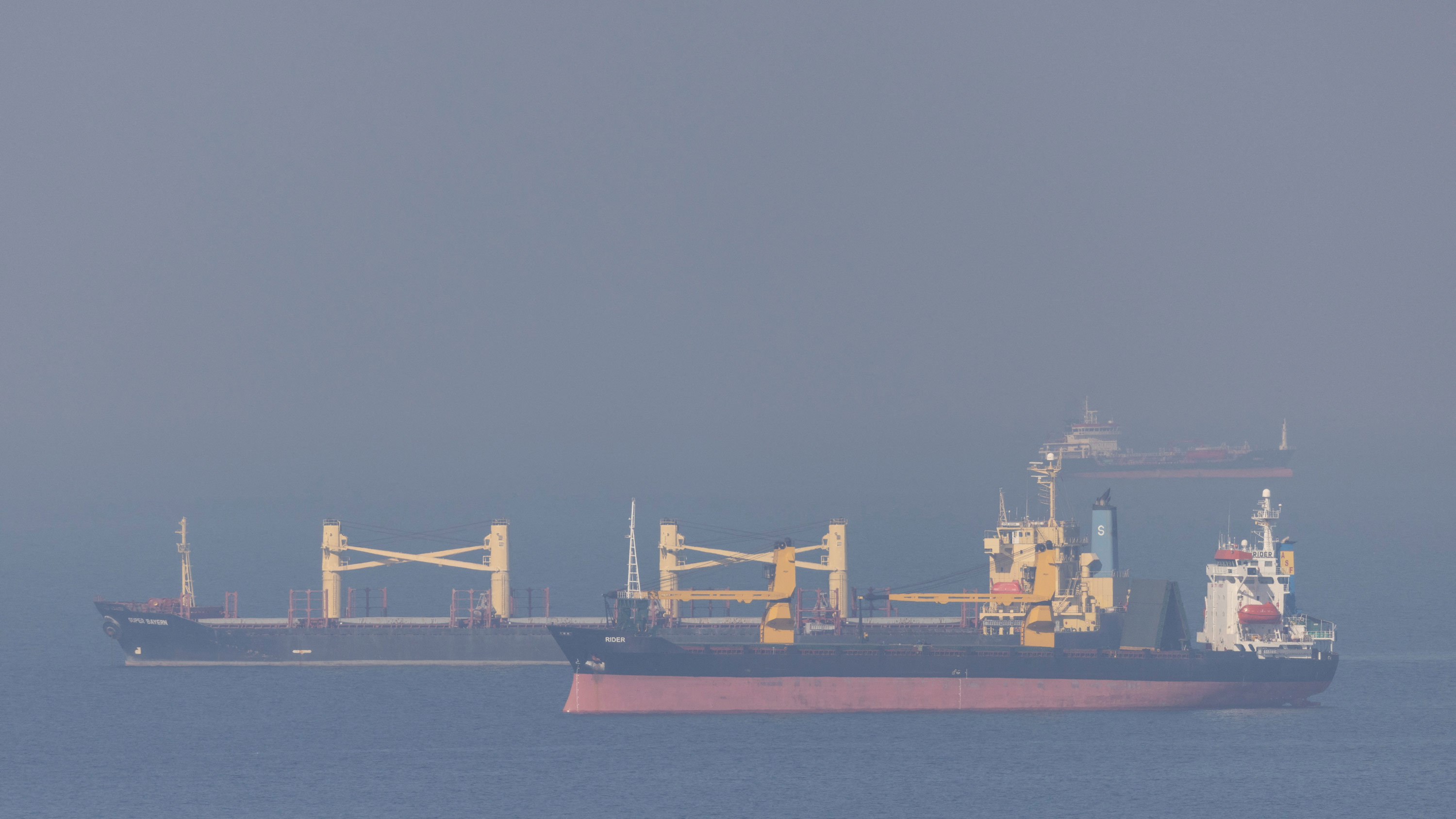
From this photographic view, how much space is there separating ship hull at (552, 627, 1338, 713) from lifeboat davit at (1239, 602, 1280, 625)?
4.74 ft

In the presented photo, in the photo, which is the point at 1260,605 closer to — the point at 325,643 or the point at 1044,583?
the point at 1044,583

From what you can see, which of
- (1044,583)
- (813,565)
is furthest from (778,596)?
(813,565)

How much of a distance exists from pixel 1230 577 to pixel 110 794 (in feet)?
130

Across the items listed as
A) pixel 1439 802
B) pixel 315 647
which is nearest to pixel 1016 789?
pixel 1439 802

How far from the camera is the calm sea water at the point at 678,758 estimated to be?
54.6 metres

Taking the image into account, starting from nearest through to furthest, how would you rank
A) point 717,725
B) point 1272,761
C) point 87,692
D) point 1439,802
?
point 1439,802
point 1272,761
point 717,725
point 87,692

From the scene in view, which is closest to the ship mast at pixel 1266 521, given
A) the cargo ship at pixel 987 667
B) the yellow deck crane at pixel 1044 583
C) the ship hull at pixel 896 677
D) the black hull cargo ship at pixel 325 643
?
the cargo ship at pixel 987 667

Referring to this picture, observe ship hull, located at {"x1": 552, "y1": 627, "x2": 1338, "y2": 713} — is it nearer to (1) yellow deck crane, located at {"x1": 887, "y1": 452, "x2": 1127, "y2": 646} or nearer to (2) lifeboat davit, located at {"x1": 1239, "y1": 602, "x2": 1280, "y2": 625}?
(2) lifeboat davit, located at {"x1": 1239, "y1": 602, "x2": 1280, "y2": 625}

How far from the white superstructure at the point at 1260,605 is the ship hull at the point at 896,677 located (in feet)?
3.37

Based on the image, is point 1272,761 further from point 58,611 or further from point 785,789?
point 58,611

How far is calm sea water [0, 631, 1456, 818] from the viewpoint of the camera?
5459 centimetres

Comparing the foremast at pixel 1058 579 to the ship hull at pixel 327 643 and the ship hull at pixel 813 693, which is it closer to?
the ship hull at pixel 327 643

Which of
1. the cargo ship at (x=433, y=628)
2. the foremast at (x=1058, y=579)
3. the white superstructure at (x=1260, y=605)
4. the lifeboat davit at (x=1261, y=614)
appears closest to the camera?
the lifeboat davit at (x=1261, y=614)

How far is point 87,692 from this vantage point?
7525 centimetres
